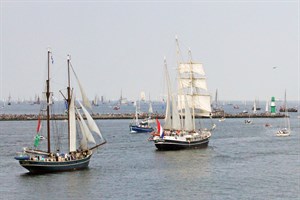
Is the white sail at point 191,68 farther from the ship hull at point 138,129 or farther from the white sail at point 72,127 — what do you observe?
the white sail at point 72,127

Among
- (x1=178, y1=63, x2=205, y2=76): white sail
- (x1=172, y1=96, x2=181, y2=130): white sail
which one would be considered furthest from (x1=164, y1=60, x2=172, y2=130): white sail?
(x1=178, y1=63, x2=205, y2=76): white sail

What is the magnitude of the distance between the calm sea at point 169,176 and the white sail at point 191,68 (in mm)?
26083

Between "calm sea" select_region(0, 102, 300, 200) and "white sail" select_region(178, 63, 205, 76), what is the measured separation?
2608 cm

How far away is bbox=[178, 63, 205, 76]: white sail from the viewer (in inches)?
5143

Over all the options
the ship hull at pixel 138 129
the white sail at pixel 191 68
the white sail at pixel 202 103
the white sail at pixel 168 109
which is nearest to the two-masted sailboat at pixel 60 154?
the white sail at pixel 168 109

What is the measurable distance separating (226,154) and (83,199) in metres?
42.8

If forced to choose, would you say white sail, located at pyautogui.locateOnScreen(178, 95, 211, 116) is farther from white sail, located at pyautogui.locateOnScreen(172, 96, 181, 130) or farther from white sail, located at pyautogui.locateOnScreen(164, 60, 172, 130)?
white sail, located at pyautogui.locateOnScreen(164, 60, 172, 130)

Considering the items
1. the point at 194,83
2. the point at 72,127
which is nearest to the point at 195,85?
the point at 194,83

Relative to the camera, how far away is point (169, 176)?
7400 cm

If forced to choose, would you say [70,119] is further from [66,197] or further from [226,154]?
[226,154]

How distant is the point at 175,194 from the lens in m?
61.9

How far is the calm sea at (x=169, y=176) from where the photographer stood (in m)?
62.1

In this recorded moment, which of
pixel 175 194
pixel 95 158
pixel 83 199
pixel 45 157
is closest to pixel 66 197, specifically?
pixel 83 199

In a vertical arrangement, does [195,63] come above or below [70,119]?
above
